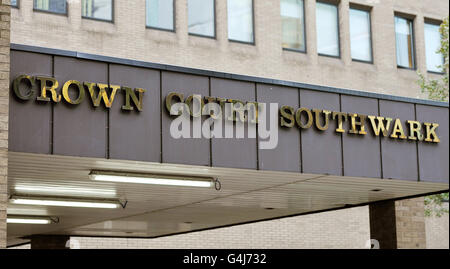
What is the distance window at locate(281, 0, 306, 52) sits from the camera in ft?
92.1

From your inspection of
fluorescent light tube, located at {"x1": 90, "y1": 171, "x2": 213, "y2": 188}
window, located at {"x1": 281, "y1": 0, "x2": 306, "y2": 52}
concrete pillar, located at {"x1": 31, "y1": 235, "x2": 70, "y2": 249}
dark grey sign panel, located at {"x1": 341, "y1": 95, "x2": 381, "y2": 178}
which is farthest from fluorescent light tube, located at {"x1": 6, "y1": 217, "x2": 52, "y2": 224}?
window, located at {"x1": 281, "y1": 0, "x2": 306, "y2": 52}

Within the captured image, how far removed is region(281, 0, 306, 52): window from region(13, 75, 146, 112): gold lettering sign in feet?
54.5

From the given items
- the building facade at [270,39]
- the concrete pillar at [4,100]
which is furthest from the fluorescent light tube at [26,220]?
the concrete pillar at [4,100]

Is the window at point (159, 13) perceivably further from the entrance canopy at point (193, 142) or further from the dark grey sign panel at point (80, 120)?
the dark grey sign panel at point (80, 120)

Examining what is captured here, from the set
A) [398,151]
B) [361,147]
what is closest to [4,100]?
[361,147]

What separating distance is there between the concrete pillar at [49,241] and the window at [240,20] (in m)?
8.26

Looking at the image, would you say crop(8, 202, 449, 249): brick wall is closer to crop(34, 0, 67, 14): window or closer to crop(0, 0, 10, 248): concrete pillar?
crop(34, 0, 67, 14): window

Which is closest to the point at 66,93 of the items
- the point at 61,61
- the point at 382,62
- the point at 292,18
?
the point at 61,61

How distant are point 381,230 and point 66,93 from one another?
9.13 metres

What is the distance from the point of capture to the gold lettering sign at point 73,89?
36.6ft

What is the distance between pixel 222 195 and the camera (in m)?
16.2

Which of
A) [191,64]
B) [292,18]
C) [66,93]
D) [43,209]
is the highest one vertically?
[292,18]
